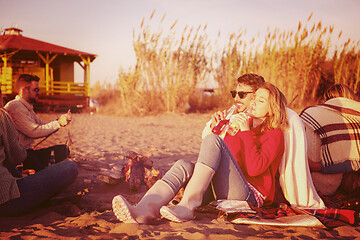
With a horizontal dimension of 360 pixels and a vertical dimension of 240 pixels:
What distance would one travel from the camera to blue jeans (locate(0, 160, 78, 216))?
7.24ft

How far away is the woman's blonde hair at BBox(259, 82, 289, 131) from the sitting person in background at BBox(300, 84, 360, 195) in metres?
0.58

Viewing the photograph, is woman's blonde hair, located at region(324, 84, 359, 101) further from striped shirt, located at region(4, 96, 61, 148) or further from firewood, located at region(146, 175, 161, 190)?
striped shirt, located at region(4, 96, 61, 148)

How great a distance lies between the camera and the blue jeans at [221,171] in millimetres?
2178

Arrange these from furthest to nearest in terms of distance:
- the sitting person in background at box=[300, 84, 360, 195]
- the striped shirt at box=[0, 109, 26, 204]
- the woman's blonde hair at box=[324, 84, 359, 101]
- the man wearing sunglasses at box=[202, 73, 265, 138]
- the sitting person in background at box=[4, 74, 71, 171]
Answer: the sitting person in background at box=[4, 74, 71, 171], the man wearing sunglasses at box=[202, 73, 265, 138], the woman's blonde hair at box=[324, 84, 359, 101], the sitting person in background at box=[300, 84, 360, 195], the striped shirt at box=[0, 109, 26, 204]

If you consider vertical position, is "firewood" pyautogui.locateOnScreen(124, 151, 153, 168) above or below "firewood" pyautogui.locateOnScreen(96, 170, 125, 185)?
above

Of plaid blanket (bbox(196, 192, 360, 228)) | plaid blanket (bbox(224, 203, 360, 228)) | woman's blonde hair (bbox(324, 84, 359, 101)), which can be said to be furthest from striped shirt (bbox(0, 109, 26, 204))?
woman's blonde hair (bbox(324, 84, 359, 101))

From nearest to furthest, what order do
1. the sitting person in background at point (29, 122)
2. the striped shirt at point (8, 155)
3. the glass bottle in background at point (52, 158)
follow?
the striped shirt at point (8, 155) → the sitting person in background at point (29, 122) → the glass bottle in background at point (52, 158)

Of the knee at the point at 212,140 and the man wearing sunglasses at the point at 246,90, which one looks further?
the man wearing sunglasses at the point at 246,90

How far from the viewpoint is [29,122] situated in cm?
328

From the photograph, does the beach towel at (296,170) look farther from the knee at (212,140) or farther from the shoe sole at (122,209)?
the shoe sole at (122,209)

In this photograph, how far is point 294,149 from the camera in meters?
2.22

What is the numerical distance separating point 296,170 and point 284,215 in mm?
348

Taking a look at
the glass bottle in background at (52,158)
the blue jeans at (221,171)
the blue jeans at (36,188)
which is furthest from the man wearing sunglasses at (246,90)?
the glass bottle in background at (52,158)

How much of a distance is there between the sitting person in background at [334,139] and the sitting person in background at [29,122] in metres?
2.55
